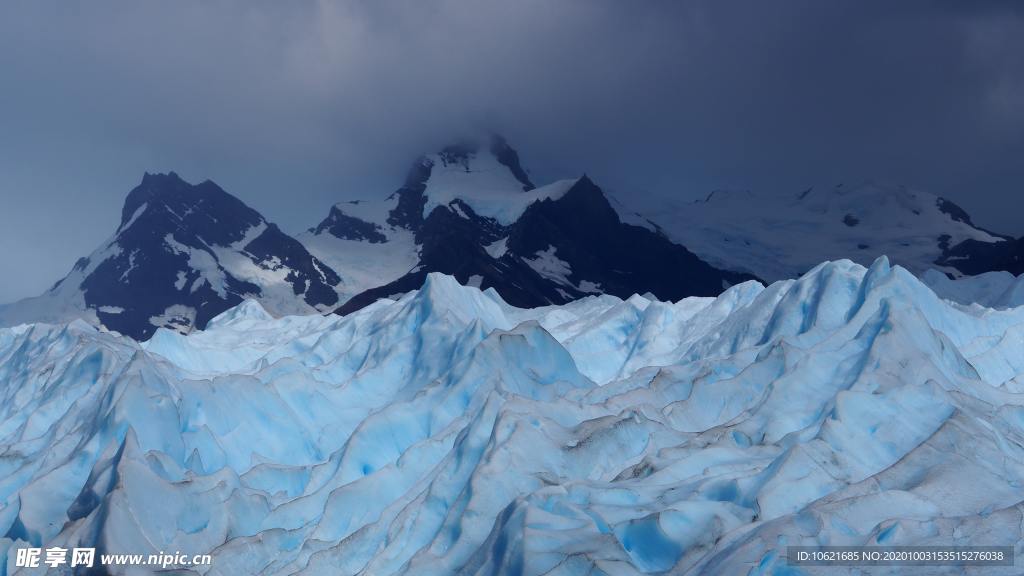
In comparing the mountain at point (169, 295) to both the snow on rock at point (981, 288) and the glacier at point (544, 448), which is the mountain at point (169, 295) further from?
the glacier at point (544, 448)

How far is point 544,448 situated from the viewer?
35.4 metres

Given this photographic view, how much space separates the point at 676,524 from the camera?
28625mm

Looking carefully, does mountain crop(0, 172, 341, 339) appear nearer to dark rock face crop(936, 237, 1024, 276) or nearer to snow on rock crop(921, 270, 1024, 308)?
dark rock face crop(936, 237, 1024, 276)

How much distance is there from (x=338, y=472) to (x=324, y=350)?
84.5 ft

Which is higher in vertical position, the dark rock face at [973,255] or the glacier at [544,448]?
the dark rock face at [973,255]

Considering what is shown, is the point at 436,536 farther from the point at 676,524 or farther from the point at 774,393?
the point at 774,393

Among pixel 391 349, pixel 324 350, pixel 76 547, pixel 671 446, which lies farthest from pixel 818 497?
pixel 324 350

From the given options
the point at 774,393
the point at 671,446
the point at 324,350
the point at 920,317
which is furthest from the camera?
the point at 324,350

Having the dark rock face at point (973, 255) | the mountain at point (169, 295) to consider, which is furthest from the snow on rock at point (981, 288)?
the mountain at point (169, 295)

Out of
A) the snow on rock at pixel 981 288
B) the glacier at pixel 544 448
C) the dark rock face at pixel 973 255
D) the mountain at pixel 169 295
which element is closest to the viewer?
the glacier at pixel 544 448

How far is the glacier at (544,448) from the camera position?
2838cm

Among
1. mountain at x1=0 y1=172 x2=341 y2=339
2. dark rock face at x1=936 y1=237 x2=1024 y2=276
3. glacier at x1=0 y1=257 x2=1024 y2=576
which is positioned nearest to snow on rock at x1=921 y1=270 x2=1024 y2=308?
glacier at x1=0 y1=257 x2=1024 y2=576

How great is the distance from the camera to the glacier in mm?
28375

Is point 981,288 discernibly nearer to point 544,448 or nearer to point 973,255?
point 544,448
